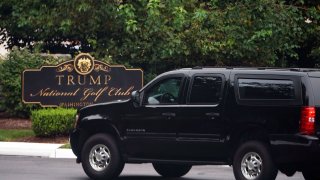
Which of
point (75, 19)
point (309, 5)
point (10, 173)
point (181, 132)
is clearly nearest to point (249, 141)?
point (181, 132)

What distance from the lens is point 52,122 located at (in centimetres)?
2197

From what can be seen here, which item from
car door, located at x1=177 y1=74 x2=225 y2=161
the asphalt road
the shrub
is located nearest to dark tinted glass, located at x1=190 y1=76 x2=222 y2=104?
car door, located at x1=177 y1=74 x2=225 y2=161

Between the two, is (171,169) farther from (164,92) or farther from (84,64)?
(84,64)

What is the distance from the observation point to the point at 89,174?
49.3 ft

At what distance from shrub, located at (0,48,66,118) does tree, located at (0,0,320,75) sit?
98 cm

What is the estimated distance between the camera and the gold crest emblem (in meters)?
23.6

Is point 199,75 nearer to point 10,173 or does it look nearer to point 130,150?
point 130,150

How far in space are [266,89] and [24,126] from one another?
Answer: 1171cm

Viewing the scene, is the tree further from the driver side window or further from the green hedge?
→ the driver side window

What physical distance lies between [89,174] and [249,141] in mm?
2945

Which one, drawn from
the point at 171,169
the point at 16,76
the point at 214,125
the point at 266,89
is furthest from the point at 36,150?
the point at 266,89

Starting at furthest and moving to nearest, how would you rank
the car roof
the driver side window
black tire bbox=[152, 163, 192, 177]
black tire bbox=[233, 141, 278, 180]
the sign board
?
the sign board → black tire bbox=[152, 163, 192, 177] → the driver side window → the car roof → black tire bbox=[233, 141, 278, 180]

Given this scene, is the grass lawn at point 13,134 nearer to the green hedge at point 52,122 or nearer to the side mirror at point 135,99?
the green hedge at point 52,122

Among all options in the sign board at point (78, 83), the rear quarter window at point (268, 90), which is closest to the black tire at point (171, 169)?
the rear quarter window at point (268, 90)
